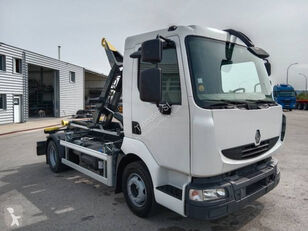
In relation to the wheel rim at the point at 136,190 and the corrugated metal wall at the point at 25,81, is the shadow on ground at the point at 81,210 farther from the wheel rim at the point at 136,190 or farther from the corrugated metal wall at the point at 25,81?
the corrugated metal wall at the point at 25,81

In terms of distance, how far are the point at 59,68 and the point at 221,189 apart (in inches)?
937

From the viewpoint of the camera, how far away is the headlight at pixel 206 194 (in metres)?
2.88

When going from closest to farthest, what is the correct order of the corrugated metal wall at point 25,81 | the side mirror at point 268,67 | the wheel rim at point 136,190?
the wheel rim at point 136,190
the side mirror at point 268,67
the corrugated metal wall at point 25,81

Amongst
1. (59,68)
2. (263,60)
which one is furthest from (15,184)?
(59,68)

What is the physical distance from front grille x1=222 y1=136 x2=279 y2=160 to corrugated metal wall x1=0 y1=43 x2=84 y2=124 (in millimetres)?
18346

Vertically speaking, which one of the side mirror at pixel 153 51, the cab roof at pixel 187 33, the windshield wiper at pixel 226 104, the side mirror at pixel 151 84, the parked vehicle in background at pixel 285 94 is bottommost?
the windshield wiper at pixel 226 104

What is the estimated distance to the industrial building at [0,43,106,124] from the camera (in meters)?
18.0

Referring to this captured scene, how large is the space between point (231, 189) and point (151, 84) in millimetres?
1519

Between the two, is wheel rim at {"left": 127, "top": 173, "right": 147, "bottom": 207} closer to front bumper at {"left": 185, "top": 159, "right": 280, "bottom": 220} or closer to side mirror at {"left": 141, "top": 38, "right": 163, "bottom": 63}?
front bumper at {"left": 185, "top": 159, "right": 280, "bottom": 220}

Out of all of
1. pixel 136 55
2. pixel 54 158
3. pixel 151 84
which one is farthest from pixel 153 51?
pixel 54 158

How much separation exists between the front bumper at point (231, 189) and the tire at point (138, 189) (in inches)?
29.3

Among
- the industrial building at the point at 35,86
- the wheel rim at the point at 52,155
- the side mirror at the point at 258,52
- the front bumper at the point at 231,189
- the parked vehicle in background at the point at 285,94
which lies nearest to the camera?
the front bumper at the point at 231,189

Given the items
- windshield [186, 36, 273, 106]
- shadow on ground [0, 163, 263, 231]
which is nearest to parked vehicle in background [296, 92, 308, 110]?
shadow on ground [0, 163, 263, 231]

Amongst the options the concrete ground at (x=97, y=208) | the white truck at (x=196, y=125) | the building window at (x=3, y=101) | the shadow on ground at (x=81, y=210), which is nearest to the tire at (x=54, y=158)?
the concrete ground at (x=97, y=208)
